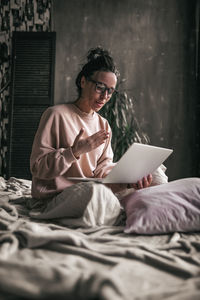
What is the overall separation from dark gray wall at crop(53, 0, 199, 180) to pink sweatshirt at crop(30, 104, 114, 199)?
86.4 inches

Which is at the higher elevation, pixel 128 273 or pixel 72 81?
pixel 72 81

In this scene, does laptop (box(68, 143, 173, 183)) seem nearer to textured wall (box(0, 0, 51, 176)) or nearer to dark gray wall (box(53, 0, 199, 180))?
dark gray wall (box(53, 0, 199, 180))

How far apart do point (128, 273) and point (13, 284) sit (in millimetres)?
271

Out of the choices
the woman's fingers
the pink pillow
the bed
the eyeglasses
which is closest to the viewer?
the bed

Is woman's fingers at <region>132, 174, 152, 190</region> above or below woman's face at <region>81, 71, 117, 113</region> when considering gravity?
below

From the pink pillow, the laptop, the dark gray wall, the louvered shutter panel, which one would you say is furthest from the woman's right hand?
the dark gray wall

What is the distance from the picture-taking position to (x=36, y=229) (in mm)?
1013

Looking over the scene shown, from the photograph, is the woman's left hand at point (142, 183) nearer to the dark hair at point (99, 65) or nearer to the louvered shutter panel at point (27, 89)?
the dark hair at point (99, 65)

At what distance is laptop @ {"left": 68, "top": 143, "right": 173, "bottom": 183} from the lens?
122 cm

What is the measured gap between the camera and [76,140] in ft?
4.59

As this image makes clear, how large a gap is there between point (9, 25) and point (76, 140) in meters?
3.22

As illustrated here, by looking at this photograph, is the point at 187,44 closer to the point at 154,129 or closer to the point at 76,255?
the point at 154,129

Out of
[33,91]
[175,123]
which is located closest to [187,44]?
[175,123]

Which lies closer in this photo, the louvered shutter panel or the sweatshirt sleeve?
the sweatshirt sleeve
